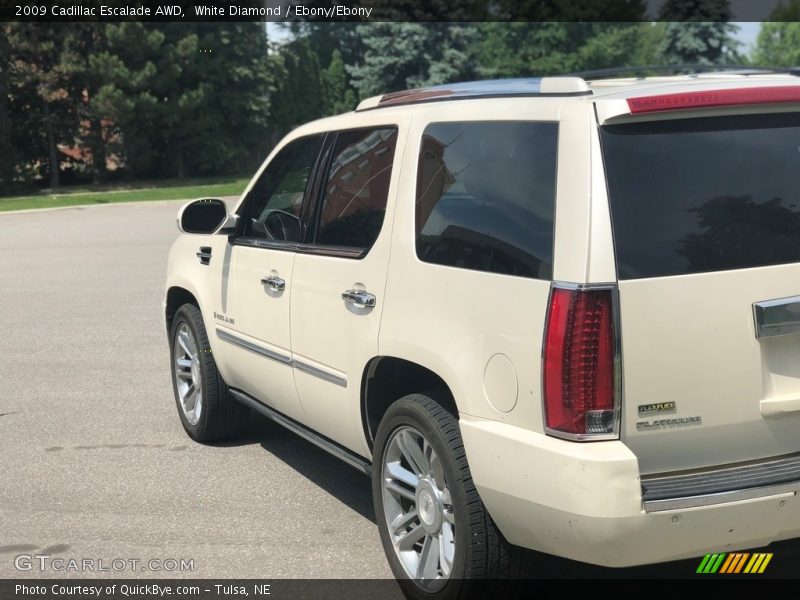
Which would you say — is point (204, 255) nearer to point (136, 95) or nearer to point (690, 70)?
point (690, 70)

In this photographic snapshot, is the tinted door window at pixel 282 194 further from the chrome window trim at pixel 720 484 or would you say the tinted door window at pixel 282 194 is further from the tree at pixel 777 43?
the tree at pixel 777 43

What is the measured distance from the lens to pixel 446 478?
12.3 ft

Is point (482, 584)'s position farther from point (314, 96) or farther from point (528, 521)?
point (314, 96)

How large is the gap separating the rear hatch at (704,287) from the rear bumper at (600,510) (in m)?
0.15

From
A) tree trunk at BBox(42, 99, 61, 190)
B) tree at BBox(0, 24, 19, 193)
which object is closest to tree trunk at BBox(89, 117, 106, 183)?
tree trunk at BBox(42, 99, 61, 190)

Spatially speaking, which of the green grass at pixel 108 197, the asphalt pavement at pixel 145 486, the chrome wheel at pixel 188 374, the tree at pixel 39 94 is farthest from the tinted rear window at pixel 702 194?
the tree at pixel 39 94

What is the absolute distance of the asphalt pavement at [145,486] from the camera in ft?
15.0

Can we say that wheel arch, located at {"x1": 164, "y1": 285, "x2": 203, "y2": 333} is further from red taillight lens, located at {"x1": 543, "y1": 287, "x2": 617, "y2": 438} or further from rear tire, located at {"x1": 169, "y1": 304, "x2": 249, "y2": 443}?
red taillight lens, located at {"x1": 543, "y1": 287, "x2": 617, "y2": 438}

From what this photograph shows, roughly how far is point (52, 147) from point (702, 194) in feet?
149

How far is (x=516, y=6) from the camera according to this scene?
63344mm

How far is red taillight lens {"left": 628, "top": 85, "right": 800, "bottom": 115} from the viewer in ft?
11.0

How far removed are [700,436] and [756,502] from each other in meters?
0.27

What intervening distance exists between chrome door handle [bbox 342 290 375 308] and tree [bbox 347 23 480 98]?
1897 inches

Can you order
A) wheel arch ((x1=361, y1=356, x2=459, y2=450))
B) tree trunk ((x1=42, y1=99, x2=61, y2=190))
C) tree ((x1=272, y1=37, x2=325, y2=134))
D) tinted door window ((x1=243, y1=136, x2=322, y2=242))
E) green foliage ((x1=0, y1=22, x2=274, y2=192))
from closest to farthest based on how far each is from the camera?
wheel arch ((x1=361, y1=356, x2=459, y2=450)) → tinted door window ((x1=243, y1=136, x2=322, y2=242)) → green foliage ((x1=0, y1=22, x2=274, y2=192)) → tree trunk ((x1=42, y1=99, x2=61, y2=190)) → tree ((x1=272, y1=37, x2=325, y2=134))
